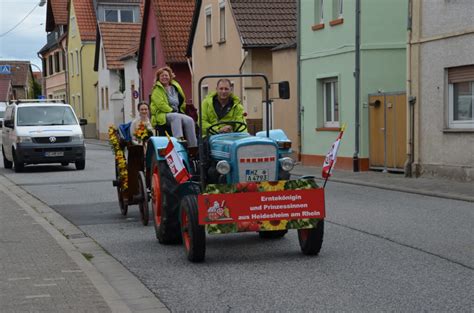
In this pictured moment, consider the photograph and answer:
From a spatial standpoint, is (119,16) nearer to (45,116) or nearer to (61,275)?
(45,116)

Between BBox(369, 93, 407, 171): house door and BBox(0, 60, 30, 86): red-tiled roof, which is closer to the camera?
BBox(369, 93, 407, 171): house door

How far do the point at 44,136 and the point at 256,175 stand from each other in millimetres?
16350

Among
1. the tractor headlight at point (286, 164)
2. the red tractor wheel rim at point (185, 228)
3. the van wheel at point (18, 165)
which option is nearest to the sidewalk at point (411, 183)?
the tractor headlight at point (286, 164)

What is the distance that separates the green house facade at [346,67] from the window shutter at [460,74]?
275 centimetres

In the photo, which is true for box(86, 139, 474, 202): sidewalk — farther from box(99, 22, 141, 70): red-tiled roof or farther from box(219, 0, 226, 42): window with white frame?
box(99, 22, 141, 70): red-tiled roof

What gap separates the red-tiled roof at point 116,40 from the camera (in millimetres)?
53250

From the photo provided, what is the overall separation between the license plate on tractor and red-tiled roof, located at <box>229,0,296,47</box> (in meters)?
21.9

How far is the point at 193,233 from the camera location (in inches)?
330

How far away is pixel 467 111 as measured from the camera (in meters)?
18.1

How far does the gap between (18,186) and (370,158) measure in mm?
8848

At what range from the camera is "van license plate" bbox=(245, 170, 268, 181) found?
8.69 meters

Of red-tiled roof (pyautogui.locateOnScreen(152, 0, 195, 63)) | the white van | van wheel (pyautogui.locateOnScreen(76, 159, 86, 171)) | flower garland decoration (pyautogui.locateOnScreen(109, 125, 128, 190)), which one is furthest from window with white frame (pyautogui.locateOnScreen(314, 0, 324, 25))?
red-tiled roof (pyautogui.locateOnScreen(152, 0, 195, 63))

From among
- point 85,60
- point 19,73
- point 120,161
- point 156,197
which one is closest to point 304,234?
point 156,197

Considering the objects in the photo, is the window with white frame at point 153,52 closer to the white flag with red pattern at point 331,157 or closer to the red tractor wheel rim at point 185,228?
the red tractor wheel rim at point 185,228
